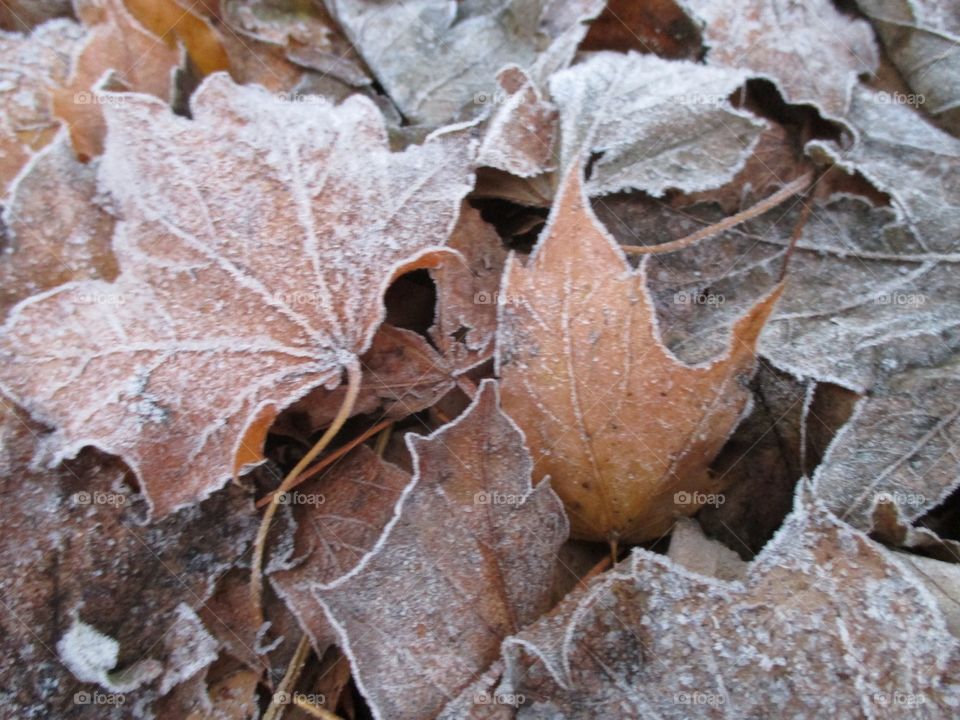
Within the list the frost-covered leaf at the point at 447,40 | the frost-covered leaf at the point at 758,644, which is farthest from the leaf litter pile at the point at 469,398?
the frost-covered leaf at the point at 447,40

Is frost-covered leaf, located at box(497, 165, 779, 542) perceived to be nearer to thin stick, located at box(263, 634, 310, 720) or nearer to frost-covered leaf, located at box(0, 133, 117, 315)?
thin stick, located at box(263, 634, 310, 720)

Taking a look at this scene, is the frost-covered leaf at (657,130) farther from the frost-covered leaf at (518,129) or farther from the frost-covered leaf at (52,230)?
the frost-covered leaf at (52,230)

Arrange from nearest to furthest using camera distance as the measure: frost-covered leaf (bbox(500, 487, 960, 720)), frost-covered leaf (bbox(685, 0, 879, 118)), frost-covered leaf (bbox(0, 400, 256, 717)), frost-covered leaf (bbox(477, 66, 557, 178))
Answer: frost-covered leaf (bbox(500, 487, 960, 720)), frost-covered leaf (bbox(0, 400, 256, 717)), frost-covered leaf (bbox(477, 66, 557, 178)), frost-covered leaf (bbox(685, 0, 879, 118))

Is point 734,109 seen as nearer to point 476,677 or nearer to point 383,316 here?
point 383,316

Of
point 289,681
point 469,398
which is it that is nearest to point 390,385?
point 469,398

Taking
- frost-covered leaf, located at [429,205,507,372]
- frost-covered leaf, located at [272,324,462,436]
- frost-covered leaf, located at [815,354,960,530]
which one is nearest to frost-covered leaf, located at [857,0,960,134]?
frost-covered leaf, located at [815,354,960,530]
